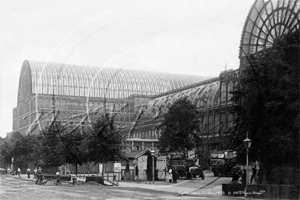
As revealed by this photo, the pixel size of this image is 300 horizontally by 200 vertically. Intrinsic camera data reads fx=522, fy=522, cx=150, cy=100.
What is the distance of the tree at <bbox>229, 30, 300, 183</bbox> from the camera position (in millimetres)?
35625

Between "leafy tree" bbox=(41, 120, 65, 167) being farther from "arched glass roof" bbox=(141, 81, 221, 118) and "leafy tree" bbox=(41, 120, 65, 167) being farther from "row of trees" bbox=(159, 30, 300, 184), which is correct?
"row of trees" bbox=(159, 30, 300, 184)

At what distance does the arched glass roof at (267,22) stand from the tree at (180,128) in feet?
32.8

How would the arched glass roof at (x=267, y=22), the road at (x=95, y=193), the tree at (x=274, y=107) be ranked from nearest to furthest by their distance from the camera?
the road at (x=95, y=193) < the tree at (x=274, y=107) < the arched glass roof at (x=267, y=22)

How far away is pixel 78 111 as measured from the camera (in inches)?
4631

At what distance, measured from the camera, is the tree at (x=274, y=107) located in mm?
35625

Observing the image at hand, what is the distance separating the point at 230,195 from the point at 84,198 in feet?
34.0

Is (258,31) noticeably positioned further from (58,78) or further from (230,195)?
(58,78)

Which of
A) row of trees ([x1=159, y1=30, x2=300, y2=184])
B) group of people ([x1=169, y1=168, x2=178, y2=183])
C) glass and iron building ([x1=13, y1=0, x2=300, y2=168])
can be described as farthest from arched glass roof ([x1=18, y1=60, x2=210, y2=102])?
row of trees ([x1=159, y1=30, x2=300, y2=184])

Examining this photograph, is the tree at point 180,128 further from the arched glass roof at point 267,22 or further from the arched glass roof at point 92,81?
the arched glass roof at point 92,81

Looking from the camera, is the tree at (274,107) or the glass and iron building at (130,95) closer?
the tree at (274,107)

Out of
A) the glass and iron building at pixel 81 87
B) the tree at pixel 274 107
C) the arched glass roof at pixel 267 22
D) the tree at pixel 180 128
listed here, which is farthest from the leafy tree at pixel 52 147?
the tree at pixel 274 107

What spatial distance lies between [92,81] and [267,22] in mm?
68225

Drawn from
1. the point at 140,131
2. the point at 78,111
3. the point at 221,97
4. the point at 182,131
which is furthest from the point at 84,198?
the point at 78,111

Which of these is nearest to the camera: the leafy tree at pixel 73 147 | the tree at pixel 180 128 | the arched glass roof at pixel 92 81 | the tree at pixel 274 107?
the tree at pixel 274 107
